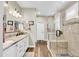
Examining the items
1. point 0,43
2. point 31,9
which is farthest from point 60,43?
point 0,43

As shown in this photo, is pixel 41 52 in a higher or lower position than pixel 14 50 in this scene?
lower

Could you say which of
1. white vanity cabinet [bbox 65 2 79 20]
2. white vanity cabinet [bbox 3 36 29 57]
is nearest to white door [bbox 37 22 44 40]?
white vanity cabinet [bbox 65 2 79 20]

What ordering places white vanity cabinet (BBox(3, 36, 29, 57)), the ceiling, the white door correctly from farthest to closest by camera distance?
the white door
the ceiling
white vanity cabinet (BBox(3, 36, 29, 57))

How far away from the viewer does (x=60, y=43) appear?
5367 millimetres

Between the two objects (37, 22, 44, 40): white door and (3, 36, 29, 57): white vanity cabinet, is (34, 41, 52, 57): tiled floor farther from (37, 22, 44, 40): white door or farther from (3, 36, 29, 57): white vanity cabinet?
(37, 22, 44, 40): white door

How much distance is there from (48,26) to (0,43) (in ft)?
35.4

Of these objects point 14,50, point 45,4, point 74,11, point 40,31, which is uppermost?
point 45,4

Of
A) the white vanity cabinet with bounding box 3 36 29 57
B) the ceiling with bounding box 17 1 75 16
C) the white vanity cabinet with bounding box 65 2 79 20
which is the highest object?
the ceiling with bounding box 17 1 75 16

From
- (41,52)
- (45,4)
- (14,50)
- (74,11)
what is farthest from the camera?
(45,4)

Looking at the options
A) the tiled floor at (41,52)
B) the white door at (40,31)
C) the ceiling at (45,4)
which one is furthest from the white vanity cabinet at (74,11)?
the white door at (40,31)

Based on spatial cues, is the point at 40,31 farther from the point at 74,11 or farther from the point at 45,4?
the point at 74,11

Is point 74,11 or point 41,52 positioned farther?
point 41,52

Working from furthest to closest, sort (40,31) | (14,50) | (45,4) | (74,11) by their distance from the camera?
(40,31) < (45,4) < (74,11) < (14,50)

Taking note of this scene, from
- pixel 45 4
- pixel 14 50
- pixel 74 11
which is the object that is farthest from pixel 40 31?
pixel 14 50
